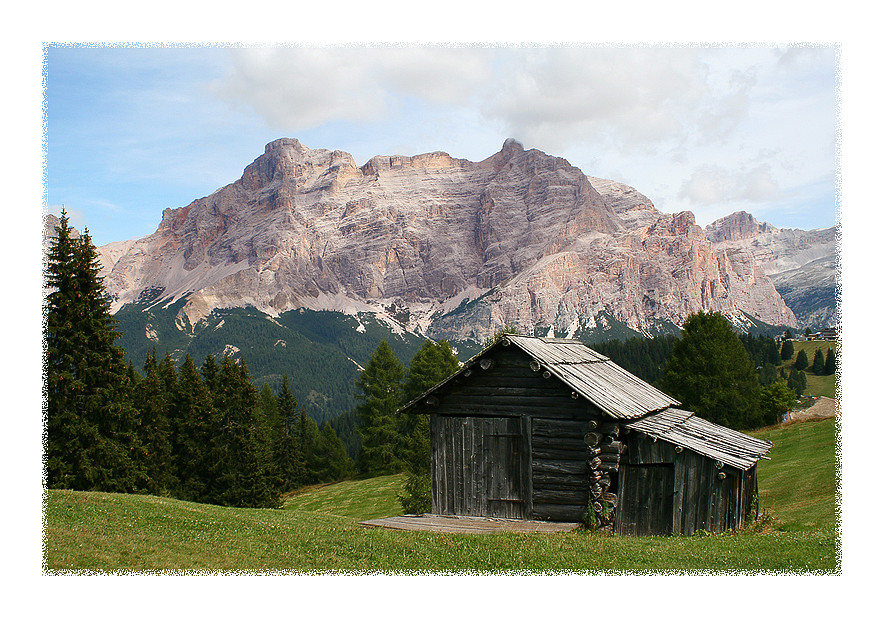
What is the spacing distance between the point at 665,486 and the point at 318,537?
9.73 m

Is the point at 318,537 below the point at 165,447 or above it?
above

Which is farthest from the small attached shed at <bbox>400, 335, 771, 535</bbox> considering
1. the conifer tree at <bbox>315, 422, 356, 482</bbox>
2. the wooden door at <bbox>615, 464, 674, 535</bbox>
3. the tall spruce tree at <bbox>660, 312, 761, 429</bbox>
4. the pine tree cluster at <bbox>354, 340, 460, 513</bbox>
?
the conifer tree at <bbox>315, 422, 356, 482</bbox>

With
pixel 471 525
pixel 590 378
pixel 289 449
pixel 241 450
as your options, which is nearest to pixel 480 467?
pixel 471 525

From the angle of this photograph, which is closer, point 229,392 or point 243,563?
point 243,563

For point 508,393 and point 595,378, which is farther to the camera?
point 595,378

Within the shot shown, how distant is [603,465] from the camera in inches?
691

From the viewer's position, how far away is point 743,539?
46.2 feet

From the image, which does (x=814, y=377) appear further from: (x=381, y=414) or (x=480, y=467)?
(x=480, y=467)

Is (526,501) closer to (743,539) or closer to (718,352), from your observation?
(743,539)

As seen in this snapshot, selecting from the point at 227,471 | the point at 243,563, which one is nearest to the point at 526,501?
the point at 243,563

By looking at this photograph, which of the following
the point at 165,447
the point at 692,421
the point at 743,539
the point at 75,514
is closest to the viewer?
the point at 743,539

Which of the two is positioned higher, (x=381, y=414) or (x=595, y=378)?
(x=595, y=378)

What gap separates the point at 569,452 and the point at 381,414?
4948 cm

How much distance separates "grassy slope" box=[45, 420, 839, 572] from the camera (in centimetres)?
1106
